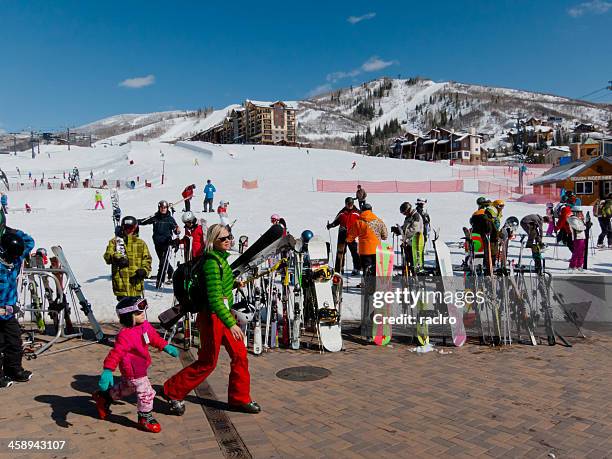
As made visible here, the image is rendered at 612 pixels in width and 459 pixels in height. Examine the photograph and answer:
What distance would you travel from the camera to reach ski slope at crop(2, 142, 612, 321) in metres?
13.0

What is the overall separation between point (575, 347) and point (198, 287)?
205 inches

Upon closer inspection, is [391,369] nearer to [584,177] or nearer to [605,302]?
[605,302]

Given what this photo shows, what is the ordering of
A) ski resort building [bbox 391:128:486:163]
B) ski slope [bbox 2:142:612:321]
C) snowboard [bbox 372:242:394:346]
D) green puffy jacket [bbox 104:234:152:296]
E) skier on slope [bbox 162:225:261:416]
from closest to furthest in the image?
1. skier on slope [bbox 162:225:261:416]
2. green puffy jacket [bbox 104:234:152:296]
3. snowboard [bbox 372:242:394:346]
4. ski slope [bbox 2:142:612:321]
5. ski resort building [bbox 391:128:486:163]

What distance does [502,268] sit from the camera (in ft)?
23.0

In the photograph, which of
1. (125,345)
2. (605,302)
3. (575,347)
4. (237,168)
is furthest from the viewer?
(237,168)

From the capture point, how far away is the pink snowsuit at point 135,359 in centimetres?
418

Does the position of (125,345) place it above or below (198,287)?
below

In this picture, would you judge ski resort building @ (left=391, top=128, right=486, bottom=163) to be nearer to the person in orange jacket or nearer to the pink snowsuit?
the person in orange jacket

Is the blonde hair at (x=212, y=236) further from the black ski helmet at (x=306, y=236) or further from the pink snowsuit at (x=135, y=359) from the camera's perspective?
the black ski helmet at (x=306, y=236)

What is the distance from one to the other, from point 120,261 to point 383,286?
11.9ft

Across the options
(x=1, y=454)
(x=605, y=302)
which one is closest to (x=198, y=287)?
(x=1, y=454)

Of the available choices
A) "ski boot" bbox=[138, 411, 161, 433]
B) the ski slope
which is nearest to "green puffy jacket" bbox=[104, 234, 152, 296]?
the ski slope

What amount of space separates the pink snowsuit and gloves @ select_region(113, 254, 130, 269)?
235 centimetres

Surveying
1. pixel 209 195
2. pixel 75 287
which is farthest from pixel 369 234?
pixel 209 195
